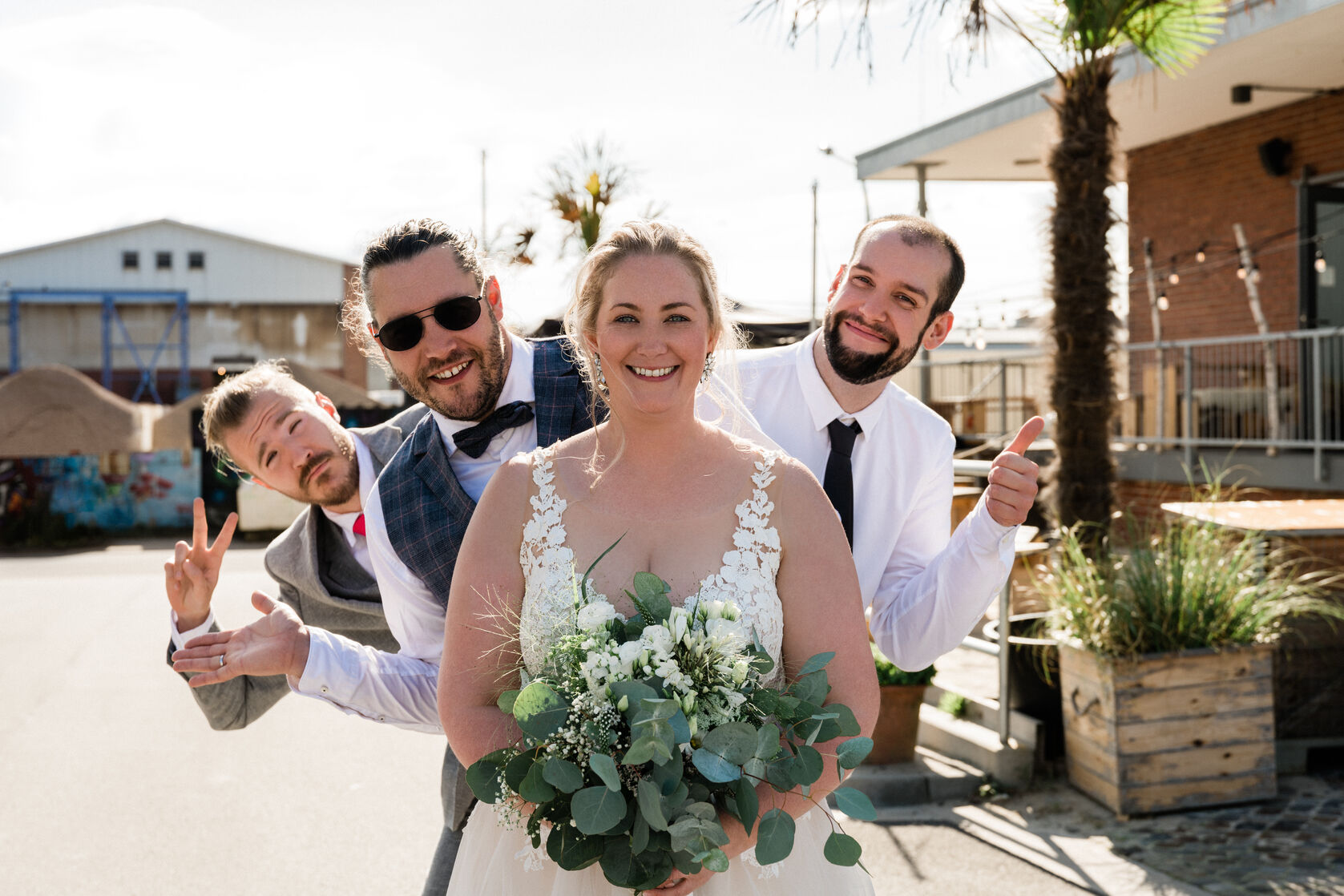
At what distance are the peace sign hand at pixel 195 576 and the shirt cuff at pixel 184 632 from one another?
0.04ft

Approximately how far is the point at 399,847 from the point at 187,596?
3.29m

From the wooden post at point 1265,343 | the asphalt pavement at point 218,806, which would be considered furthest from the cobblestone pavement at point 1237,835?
the wooden post at point 1265,343

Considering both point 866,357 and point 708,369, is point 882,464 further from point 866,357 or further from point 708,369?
point 708,369

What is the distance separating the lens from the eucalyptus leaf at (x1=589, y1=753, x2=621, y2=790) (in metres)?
1.86

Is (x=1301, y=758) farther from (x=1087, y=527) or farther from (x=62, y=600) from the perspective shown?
(x=62, y=600)

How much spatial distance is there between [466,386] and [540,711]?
1239mm

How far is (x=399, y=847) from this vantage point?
584 centimetres

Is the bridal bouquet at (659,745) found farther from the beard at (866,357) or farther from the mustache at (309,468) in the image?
the mustache at (309,468)

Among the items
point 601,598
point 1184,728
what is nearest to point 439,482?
point 601,598

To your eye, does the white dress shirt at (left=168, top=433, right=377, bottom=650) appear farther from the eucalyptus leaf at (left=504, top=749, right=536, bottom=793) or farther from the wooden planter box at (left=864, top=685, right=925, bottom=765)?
the wooden planter box at (left=864, top=685, right=925, bottom=765)

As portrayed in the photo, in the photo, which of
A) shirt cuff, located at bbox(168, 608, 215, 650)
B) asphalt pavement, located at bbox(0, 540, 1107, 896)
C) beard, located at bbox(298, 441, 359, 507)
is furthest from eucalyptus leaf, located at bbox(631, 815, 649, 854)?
asphalt pavement, located at bbox(0, 540, 1107, 896)

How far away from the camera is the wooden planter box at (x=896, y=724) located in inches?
239

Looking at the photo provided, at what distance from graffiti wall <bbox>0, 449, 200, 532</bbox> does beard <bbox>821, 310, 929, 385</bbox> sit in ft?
78.7

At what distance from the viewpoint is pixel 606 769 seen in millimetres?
1868
